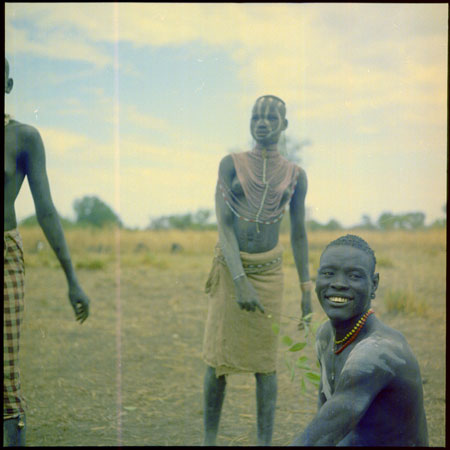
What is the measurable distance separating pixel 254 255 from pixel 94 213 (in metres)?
16.3

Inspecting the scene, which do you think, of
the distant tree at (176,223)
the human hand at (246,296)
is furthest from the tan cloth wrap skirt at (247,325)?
the distant tree at (176,223)

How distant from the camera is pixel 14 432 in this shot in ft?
8.91

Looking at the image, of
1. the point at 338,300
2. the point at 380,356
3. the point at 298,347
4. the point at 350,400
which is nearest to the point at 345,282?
the point at 338,300

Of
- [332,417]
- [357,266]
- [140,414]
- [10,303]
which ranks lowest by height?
[140,414]

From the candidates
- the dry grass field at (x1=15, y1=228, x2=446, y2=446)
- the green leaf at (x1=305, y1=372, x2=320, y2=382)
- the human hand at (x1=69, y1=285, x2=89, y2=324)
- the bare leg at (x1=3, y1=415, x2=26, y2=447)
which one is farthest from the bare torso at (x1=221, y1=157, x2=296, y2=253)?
the bare leg at (x1=3, y1=415, x2=26, y2=447)

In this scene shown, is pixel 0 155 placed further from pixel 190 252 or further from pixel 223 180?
pixel 190 252

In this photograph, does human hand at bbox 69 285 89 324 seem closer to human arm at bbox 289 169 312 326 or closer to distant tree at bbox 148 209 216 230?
human arm at bbox 289 169 312 326

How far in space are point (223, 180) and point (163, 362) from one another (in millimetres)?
2932

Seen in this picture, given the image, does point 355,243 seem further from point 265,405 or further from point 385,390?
point 265,405

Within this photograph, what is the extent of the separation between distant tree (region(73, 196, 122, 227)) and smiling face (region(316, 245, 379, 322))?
16.9 metres

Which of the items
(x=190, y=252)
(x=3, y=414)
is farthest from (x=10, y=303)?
(x=190, y=252)

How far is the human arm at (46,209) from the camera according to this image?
9.46 ft

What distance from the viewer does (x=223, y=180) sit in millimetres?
3488

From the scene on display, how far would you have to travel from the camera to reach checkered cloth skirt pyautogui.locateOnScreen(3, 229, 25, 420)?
272 centimetres
